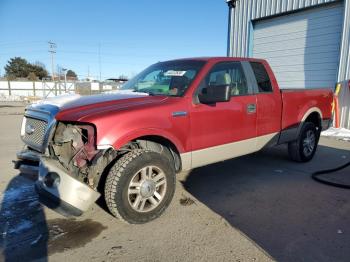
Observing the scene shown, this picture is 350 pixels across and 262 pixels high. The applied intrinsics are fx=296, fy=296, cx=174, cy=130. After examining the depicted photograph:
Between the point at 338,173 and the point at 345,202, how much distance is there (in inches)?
60.1

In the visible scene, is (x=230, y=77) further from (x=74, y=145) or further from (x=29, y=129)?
(x=29, y=129)

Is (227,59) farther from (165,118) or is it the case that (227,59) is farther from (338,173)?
(338,173)

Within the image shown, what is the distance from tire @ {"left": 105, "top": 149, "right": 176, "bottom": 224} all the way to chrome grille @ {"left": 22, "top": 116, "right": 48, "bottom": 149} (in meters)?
0.99

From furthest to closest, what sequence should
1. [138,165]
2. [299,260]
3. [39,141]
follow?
[39,141] < [138,165] < [299,260]

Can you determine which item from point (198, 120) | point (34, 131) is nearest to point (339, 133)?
point (198, 120)

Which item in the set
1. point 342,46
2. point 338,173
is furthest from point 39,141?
point 342,46

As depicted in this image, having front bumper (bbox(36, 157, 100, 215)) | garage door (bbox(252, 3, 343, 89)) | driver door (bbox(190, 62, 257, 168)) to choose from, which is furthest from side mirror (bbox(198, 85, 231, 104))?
garage door (bbox(252, 3, 343, 89))

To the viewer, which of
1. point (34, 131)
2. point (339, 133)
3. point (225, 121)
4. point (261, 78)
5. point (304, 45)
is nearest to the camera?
point (34, 131)

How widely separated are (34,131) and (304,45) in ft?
33.9

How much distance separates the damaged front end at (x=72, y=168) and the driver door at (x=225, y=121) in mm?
1219

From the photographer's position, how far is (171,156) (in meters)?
3.90

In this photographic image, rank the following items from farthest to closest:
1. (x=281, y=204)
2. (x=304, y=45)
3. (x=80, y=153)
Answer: (x=304, y=45) < (x=281, y=204) < (x=80, y=153)

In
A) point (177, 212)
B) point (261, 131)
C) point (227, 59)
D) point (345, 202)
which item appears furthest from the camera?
point (261, 131)

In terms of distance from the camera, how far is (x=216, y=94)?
3.72 meters
